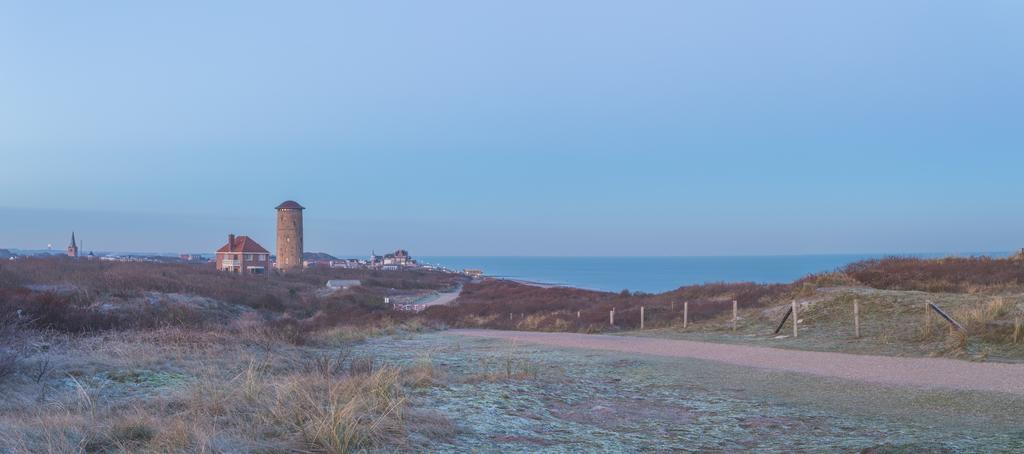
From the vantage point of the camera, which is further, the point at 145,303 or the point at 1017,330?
the point at 145,303

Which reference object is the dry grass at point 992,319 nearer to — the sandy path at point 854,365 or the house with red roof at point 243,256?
the sandy path at point 854,365

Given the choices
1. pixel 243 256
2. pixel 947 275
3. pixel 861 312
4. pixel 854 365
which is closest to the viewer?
pixel 854 365

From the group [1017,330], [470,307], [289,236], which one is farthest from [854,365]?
[289,236]

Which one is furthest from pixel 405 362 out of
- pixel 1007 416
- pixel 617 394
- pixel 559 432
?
pixel 1007 416

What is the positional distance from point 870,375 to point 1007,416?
3.63 m

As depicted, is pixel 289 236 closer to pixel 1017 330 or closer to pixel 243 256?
pixel 243 256

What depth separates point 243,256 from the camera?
226 feet

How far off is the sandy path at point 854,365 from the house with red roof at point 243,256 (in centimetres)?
5582

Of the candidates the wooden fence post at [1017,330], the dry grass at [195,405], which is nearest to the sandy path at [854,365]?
the wooden fence post at [1017,330]

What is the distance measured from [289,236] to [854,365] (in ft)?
238

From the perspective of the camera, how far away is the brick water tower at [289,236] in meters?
78.1

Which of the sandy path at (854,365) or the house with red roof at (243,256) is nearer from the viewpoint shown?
the sandy path at (854,365)

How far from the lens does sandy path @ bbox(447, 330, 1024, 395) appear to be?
36.6ft

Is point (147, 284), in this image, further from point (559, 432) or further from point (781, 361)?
point (559, 432)
